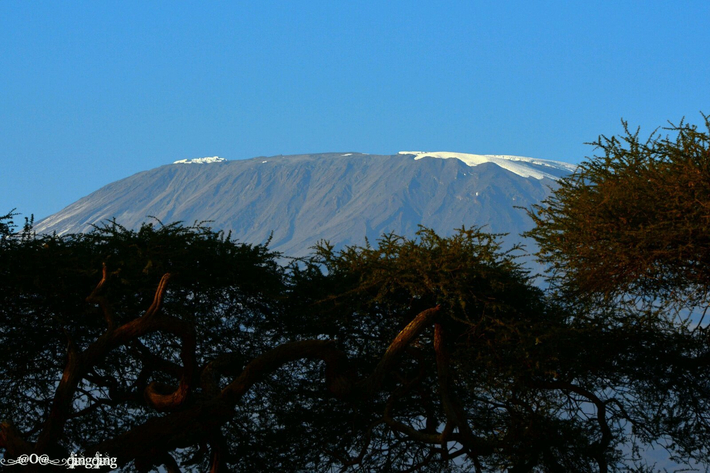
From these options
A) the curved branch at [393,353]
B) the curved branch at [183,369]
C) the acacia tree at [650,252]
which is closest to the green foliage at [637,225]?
the acacia tree at [650,252]

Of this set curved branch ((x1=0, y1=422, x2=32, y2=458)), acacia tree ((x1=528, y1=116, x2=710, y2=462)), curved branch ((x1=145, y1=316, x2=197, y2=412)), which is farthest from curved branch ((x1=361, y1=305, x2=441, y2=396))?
acacia tree ((x1=528, y1=116, x2=710, y2=462))

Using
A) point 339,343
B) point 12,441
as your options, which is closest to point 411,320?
point 339,343

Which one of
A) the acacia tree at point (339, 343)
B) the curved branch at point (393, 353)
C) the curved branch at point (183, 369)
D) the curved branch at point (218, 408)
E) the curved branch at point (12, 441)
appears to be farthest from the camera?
the acacia tree at point (339, 343)

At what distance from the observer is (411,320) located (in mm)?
18094

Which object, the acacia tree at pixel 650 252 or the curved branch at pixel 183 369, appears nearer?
the curved branch at pixel 183 369

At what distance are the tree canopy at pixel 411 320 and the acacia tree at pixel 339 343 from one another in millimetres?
59

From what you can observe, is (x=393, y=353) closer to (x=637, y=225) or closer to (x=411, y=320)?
(x=411, y=320)

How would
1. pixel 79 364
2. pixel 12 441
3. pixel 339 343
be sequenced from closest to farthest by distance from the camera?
pixel 12 441 → pixel 79 364 → pixel 339 343

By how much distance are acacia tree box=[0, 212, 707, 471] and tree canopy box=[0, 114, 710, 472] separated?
59 mm

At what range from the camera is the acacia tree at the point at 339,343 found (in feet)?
57.9

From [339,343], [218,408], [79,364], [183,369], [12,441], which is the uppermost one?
[339,343]

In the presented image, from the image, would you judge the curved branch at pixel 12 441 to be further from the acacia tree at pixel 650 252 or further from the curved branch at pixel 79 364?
the acacia tree at pixel 650 252

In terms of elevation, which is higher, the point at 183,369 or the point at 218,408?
the point at 183,369

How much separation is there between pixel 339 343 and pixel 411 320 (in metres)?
2.54
